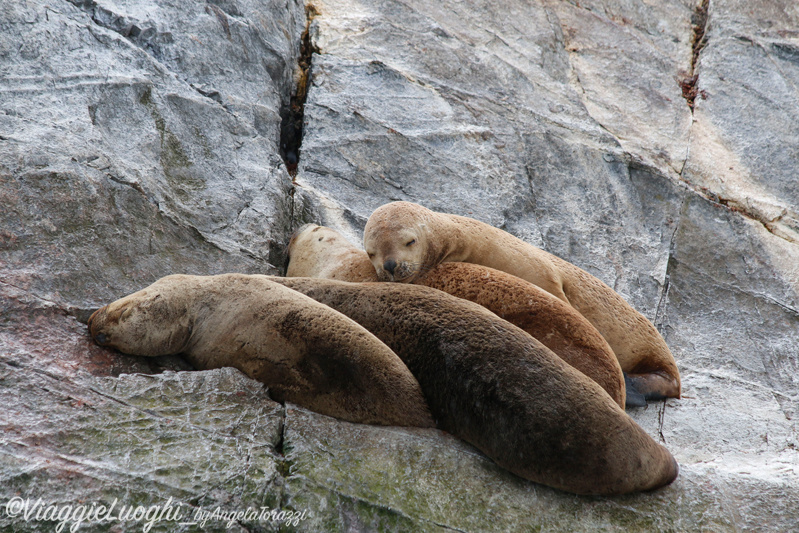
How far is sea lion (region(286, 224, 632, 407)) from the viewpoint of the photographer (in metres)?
4.27

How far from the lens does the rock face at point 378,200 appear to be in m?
3.31

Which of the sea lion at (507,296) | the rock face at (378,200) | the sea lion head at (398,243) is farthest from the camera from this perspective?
the sea lion head at (398,243)

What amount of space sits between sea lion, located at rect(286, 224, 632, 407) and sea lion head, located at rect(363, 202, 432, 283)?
0.14 meters

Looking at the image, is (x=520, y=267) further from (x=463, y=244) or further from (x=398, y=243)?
(x=398, y=243)

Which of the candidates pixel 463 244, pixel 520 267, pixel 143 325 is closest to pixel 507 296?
pixel 520 267

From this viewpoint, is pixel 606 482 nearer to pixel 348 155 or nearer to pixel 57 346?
pixel 57 346

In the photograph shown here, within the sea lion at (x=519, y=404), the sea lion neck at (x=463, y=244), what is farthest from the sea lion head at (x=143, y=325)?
the sea lion neck at (x=463, y=244)

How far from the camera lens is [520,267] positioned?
5539mm

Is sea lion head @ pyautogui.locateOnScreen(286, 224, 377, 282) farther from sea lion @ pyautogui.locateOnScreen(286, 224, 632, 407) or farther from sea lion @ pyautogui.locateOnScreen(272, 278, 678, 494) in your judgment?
sea lion @ pyautogui.locateOnScreen(272, 278, 678, 494)

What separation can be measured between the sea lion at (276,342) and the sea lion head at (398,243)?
966 millimetres

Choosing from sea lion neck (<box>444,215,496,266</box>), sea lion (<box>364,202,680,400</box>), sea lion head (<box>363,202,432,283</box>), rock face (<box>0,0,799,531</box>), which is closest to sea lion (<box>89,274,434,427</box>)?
rock face (<box>0,0,799,531</box>)

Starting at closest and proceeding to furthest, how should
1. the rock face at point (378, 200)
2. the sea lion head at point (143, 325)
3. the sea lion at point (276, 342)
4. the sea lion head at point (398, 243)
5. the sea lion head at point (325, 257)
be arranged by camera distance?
the rock face at point (378, 200) < the sea lion at point (276, 342) < the sea lion head at point (143, 325) < the sea lion head at point (398, 243) < the sea lion head at point (325, 257)

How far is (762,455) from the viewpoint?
442 centimetres

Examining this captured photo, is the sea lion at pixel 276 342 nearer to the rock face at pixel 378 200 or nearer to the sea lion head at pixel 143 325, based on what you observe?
the sea lion head at pixel 143 325
